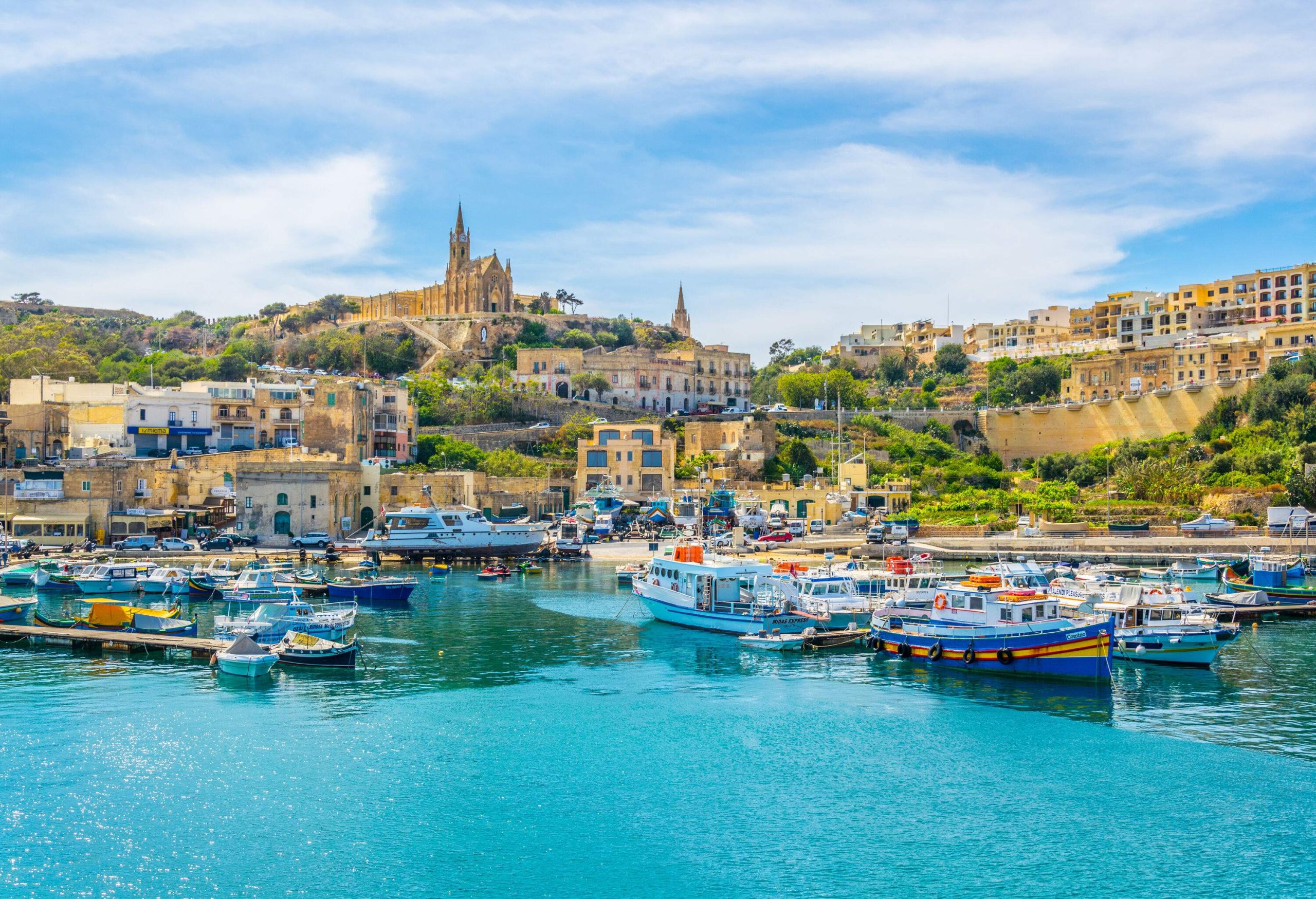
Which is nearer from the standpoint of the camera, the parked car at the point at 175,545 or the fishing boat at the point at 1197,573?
the fishing boat at the point at 1197,573

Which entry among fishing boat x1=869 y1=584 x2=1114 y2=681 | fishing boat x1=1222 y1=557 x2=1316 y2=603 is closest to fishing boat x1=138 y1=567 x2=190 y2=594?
fishing boat x1=869 y1=584 x2=1114 y2=681

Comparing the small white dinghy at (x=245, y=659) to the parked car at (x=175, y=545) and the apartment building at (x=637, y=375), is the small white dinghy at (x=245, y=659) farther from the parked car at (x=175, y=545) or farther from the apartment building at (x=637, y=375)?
the apartment building at (x=637, y=375)

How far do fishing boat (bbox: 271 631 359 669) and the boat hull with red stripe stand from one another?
43.2 ft

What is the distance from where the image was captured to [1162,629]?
89.7ft

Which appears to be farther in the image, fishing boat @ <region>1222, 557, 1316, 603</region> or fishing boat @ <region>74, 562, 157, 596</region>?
fishing boat @ <region>74, 562, 157, 596</region>

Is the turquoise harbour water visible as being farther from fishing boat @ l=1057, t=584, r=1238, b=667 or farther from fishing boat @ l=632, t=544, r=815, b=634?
fishing boat @ l=632, t=544, r=815, b=634

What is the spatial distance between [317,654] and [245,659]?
5.86 feet

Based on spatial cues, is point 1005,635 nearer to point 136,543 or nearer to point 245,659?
point 245,659

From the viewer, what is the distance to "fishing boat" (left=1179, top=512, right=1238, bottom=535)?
52.0 metres

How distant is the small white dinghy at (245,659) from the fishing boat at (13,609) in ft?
32.2

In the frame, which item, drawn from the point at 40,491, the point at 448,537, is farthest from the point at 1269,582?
the point at 40,491

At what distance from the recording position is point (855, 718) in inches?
886

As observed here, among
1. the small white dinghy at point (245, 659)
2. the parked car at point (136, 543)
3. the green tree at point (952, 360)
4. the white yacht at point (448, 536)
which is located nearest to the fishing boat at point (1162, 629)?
the small white dinghy at point (245, 659)

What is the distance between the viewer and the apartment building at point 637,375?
270 ft
